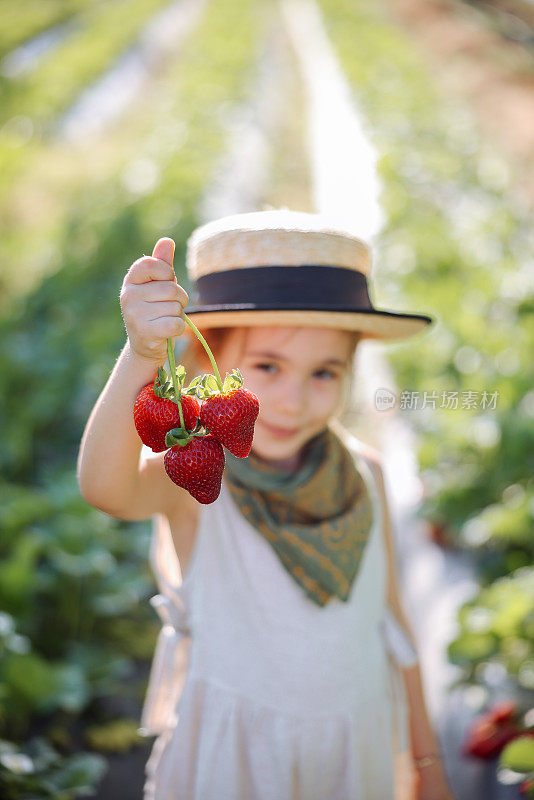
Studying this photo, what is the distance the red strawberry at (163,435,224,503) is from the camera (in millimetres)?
735

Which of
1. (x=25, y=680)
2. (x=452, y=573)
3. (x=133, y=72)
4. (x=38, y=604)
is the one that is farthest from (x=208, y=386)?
(x=133, y=72)

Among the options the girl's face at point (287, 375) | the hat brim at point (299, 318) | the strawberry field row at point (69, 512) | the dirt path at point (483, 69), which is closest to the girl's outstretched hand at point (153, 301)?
the hat brim at point (299, 318)

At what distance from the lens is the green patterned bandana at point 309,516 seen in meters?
1.30

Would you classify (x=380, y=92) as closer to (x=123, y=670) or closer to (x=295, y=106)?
(x=295, y=106)

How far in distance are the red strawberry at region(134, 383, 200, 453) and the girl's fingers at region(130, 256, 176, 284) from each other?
0.14 metres

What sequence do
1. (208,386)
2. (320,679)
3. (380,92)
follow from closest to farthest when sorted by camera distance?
1. (208,386)
2. (320,679)
3. (380,92)

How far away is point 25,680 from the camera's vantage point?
204cm

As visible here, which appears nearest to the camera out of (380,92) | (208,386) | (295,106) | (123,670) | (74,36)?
(208,386)

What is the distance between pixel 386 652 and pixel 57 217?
21.3ft

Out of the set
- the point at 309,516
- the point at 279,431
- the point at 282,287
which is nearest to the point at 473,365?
the point at 309,516

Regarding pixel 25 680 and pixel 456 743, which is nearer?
pixel 25 680

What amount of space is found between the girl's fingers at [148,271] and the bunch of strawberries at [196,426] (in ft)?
0.34

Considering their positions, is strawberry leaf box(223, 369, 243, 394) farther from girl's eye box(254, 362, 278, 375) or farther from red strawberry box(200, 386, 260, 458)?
girl's eye box(254, 362, 278, 375)

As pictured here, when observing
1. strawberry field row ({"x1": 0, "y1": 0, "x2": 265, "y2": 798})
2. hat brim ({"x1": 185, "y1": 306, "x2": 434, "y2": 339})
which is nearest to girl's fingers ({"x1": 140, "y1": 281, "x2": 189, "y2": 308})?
hat brim ({"x1": 185, "y1": 306, "x2": 434, "y2": 339})
